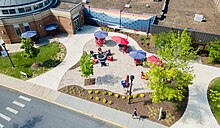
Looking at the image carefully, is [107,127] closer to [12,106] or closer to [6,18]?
[12,106]

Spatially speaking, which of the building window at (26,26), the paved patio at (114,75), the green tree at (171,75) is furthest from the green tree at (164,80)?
the building window at (26,26)

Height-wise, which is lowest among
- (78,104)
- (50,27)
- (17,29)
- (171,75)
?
(78,104)

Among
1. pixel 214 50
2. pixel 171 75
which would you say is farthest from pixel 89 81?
pixel 214 50

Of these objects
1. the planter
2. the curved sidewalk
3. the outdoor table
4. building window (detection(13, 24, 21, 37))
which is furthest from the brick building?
the planter

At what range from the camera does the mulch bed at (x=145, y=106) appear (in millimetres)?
21359

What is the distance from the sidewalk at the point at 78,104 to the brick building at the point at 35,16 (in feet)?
32.9

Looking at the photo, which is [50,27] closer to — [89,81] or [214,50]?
[89,81]

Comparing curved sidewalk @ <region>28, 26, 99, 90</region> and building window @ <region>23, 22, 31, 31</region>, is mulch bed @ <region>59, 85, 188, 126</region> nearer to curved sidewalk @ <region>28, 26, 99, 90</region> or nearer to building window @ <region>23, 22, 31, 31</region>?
curved sidewalk @ <region>28, 26, 99, 90</region>

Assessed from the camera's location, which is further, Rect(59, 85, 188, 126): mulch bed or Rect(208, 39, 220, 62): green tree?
Rect(208, 39, 220, 62): green tree

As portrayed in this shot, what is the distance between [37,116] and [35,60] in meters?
11.4

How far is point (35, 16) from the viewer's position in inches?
1329

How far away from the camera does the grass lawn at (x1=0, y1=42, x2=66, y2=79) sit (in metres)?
28.5

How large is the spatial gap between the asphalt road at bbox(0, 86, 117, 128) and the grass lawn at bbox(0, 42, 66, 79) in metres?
4.98

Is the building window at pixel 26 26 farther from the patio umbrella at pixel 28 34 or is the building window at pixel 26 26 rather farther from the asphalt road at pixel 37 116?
the asphalt road at pixel 37 116
